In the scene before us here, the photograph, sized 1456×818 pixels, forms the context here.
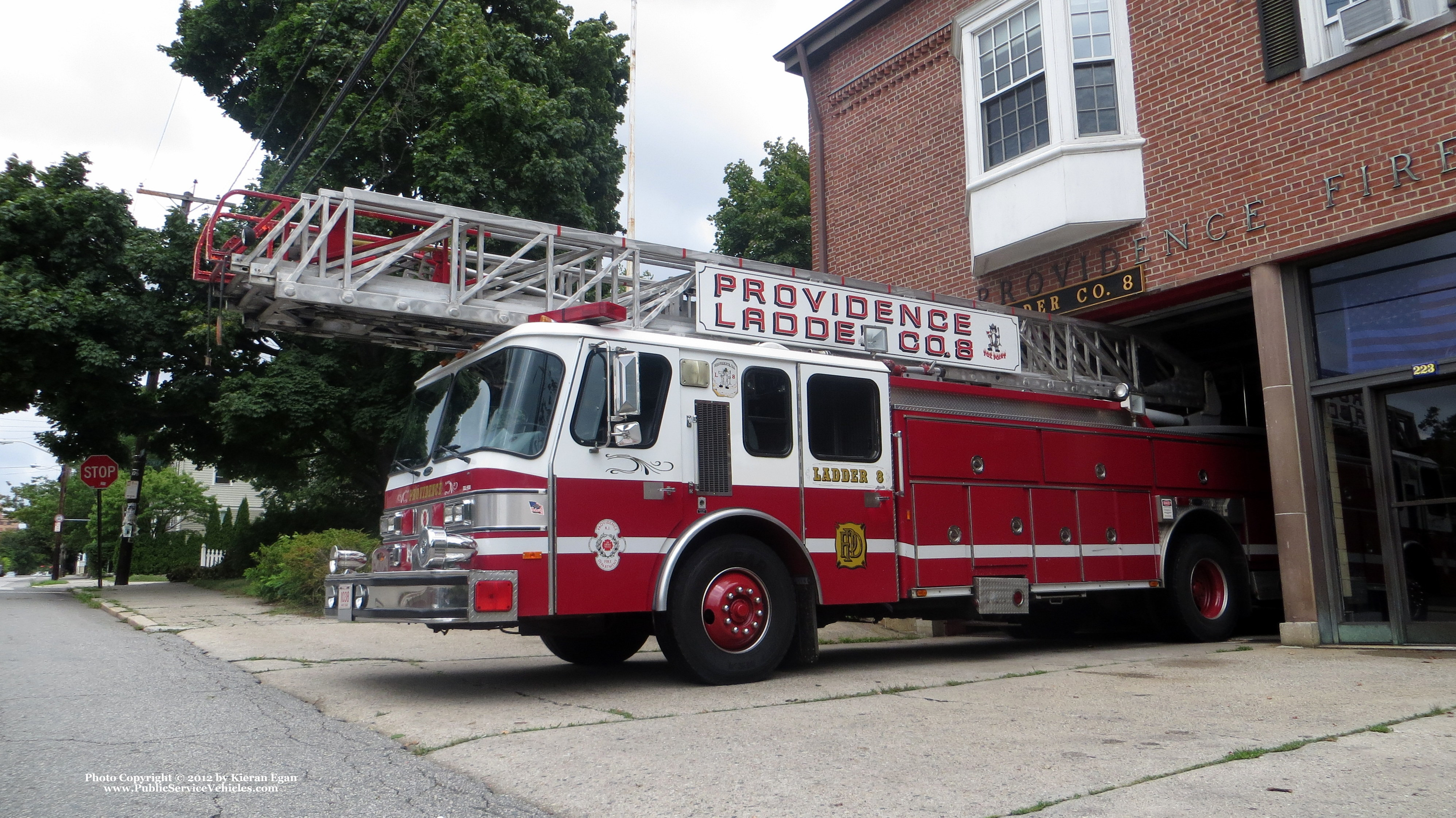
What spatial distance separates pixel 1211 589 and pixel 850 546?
5002 mm

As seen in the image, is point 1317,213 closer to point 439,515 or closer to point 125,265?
point 439,515

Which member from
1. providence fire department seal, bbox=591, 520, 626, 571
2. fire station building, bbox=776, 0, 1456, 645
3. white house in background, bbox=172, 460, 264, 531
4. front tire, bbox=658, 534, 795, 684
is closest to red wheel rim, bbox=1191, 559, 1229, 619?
fire station building, bbox=776, 0, 1456, 645

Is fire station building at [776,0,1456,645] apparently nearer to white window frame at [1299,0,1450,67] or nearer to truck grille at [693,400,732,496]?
white window frame at [1299,0,1450,67]

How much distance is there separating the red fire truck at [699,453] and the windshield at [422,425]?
0.03 m

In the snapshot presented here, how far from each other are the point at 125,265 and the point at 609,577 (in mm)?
15631

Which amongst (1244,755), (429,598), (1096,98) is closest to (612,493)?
(429,598)

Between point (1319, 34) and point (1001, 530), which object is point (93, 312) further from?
point (1319, 34)

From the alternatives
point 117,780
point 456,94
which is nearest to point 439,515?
point 117,780

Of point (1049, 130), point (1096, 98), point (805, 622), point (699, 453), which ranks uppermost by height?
point (1096, 98)

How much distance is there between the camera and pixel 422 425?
7.46 metres

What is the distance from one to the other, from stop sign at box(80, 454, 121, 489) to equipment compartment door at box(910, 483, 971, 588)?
16.8m

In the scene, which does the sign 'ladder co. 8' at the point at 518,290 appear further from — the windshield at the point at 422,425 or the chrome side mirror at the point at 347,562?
the chrome side mirror at the point at 347,562

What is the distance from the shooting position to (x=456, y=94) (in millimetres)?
18531

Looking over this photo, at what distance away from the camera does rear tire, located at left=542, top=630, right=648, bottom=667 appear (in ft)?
26.9
